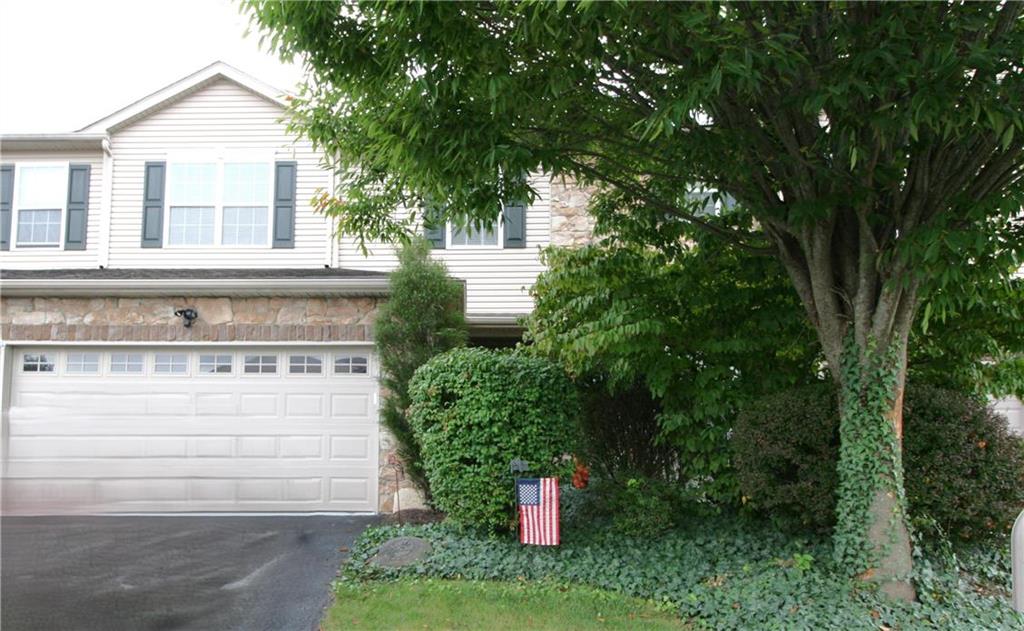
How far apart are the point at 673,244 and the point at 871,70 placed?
117 inches

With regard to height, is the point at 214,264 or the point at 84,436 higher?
the point at 214,264

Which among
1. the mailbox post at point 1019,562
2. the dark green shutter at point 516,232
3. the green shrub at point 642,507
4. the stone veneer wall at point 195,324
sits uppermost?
the dark green shutter at point 516,232

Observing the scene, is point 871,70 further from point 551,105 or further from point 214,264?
point 214,264

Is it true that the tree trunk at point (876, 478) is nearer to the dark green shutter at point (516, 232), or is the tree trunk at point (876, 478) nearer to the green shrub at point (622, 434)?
the green shrub at point (622, 434)

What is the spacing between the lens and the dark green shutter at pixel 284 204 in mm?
12109

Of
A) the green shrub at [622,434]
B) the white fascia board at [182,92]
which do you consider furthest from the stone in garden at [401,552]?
the white fascia board at [182,92]

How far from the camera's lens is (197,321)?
10328mm

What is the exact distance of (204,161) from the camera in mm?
12273

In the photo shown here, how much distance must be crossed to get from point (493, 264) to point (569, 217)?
4.68 feet

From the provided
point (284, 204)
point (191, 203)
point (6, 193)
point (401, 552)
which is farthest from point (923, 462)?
point (6, 193)

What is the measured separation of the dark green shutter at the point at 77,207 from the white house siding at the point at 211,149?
52 centimetres

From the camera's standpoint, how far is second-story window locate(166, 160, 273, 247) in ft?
39.8

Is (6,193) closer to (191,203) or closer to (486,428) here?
(191,203)

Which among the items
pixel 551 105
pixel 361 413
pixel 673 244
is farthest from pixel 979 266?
pixel 361 413
